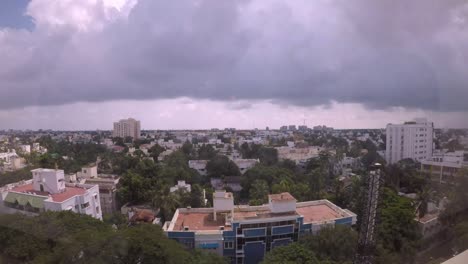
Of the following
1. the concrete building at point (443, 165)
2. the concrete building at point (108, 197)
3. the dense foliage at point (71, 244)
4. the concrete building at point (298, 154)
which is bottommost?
the concrete building at point (108, 197)

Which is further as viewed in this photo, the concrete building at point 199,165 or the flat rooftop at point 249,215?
the concrete building at point 199,165

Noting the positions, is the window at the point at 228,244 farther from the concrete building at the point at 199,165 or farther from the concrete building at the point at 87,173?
the concrete building at the point at 199,165

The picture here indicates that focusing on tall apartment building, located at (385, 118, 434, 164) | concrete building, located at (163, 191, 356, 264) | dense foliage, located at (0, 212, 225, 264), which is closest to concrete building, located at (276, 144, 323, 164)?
tall apartment building, located at (385, 118, 434, 164)

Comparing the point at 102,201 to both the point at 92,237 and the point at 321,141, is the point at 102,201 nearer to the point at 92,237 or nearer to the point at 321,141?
the point at 92,237

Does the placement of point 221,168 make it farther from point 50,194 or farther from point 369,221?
point 369,221

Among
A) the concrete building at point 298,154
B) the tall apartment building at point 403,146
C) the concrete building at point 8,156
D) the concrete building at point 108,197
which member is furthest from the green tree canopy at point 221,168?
the concrete building at point 8,156

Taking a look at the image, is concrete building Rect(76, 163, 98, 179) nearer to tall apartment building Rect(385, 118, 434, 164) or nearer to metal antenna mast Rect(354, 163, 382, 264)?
metal antenna mast Rect(354, 163, 382, 264)
